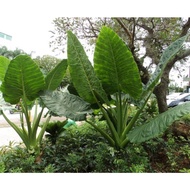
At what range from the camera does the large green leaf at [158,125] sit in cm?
129

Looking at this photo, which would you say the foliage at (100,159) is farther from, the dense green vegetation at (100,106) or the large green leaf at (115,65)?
the large green leaf at (115,65)

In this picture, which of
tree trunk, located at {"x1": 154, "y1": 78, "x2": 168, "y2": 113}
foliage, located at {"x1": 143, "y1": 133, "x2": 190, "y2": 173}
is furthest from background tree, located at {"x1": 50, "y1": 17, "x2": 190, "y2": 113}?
foliage, located at {"x1": 143, "y1": 133, "x2": 190, "y2": 173}

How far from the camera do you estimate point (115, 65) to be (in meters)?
1.56

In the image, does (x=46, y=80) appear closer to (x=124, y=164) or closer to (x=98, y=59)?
(x=98, y=59)

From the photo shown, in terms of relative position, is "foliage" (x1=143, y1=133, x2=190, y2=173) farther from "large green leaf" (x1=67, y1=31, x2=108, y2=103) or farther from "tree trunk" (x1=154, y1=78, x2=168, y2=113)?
"large green leaf" (x1=67, y1=31, x2=108, y2=103)

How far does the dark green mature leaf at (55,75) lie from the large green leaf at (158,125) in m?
0.90

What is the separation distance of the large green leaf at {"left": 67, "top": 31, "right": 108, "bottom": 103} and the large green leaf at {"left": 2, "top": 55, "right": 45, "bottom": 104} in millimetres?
296

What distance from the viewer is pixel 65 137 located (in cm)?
218

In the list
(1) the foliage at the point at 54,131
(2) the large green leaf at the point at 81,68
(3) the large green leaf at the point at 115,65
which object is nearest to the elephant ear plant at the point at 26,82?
(1) the foliage at the point at 54,131

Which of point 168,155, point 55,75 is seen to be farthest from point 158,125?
point 55,75

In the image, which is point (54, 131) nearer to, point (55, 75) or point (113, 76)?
point (55, 75)

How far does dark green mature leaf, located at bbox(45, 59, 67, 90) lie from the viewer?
1.91 m

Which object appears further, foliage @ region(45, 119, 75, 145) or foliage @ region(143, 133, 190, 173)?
foliage @ region(45, 119, 75, 145)
